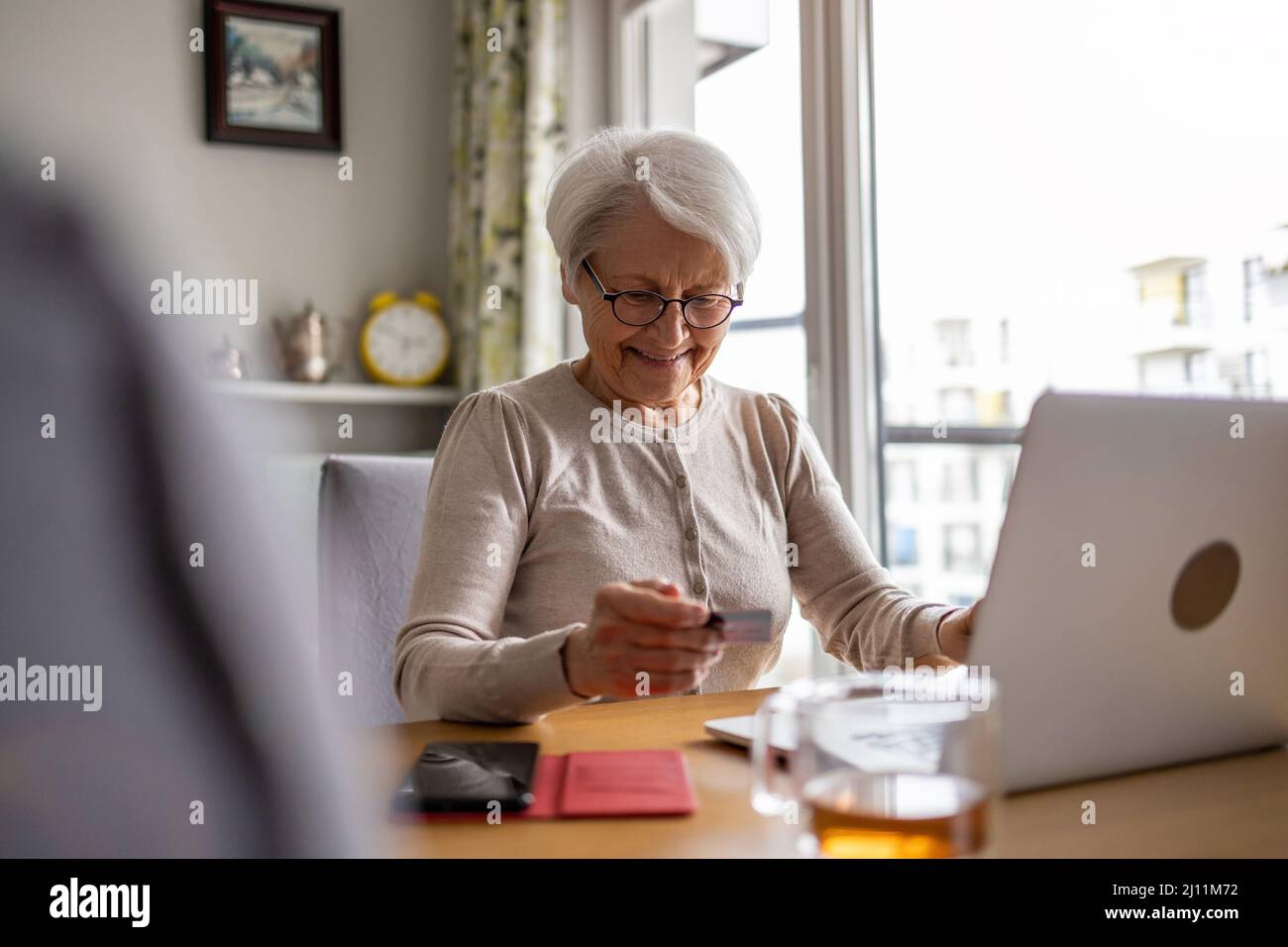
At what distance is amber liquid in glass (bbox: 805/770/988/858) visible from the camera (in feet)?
1.90

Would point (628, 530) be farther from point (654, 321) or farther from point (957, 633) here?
point (957, 633)

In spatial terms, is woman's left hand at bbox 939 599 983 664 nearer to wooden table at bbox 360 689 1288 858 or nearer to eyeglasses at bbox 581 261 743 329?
wooden table at bbox 360 689 1288 858

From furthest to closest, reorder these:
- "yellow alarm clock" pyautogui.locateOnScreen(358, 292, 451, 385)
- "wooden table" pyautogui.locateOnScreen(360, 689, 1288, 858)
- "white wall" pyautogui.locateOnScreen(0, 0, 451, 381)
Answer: "yellow alarm clock" pyautogui.locateOnScreen(358, 292, 451, 385), "white wall" pyautogui.locateOnScreen(0, 0, 451, 381), "wooden table" pyautogui.locateOnScreen(360, 689, 1288, 858)

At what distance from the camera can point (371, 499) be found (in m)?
1.48

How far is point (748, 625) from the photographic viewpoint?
76 centimetres

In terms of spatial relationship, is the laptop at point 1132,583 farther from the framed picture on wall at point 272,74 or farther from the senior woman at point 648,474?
the framed picture on wall at point 272,74

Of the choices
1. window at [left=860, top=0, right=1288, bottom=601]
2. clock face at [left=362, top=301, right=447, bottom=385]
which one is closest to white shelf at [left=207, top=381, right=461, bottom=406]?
clock face at [left=362, top=301, right=447, bottom=385]

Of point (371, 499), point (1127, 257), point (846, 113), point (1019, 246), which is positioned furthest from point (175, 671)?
point (846, 113)

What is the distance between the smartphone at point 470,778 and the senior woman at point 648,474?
0.29 metres

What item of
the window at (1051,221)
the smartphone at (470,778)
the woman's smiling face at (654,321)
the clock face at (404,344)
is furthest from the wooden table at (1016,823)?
the clock face at (404,344)

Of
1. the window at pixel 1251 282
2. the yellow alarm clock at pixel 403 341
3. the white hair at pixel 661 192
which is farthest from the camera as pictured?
the yellow alarm clock at pixel 403 341

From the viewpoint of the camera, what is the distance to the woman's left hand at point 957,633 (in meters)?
1.17

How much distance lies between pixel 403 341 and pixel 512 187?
1.94ft

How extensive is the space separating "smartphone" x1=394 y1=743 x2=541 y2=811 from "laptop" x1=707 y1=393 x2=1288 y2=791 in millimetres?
196
